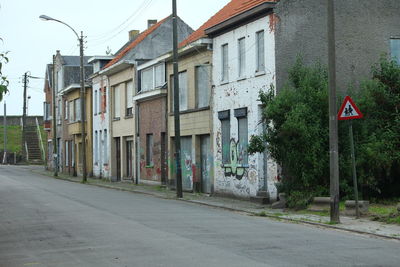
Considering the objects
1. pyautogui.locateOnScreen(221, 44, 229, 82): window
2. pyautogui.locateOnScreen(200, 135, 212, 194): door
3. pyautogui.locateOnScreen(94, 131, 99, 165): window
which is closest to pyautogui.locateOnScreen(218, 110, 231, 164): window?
pyautogui.locateOnScreen(221, 44, 229, 82): window

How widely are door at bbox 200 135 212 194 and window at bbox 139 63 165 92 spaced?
557 cm

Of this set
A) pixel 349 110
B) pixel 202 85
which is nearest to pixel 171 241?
pixel 349 110

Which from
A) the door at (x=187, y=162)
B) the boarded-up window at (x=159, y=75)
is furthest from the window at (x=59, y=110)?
the door at (x=187, y=162)

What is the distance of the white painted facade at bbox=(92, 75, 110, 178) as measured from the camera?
45.5 m

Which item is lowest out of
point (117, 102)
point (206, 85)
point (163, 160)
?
point (163, 160)

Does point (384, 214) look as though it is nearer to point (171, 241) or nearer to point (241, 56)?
point (171, 241)

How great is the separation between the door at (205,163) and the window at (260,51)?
582 centimetres

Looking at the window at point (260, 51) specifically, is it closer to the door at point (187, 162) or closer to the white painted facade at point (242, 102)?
the white painted facade at point (242, 102)

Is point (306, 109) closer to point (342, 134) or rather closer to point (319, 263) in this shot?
point (342, 134)

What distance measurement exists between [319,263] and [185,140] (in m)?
21.8

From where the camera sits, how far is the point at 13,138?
88438mm

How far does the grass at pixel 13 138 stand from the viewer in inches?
3285

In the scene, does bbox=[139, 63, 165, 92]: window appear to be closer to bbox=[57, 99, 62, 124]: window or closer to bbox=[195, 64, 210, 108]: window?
bbox=[195, 64, 210, 108]: window

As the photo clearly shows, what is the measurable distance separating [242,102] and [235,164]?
238 cm
